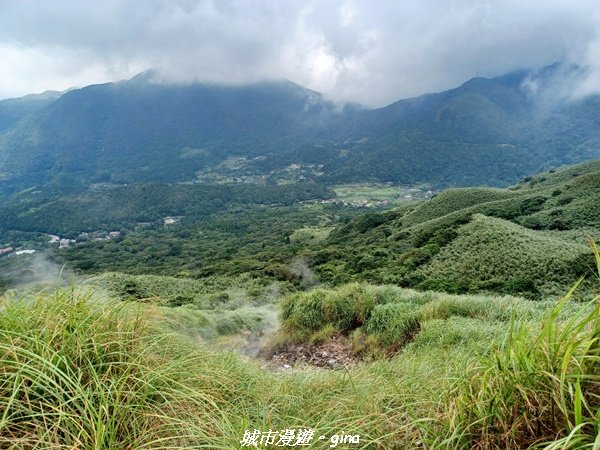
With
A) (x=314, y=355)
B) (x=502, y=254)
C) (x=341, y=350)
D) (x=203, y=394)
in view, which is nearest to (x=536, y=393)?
(x=203, y=394)

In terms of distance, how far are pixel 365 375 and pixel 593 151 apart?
770ft

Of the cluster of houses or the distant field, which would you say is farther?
the distant field

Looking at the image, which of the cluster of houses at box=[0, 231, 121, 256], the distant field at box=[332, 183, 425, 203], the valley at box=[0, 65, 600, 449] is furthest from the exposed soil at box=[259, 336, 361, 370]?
the distant field at box=[332, 183, 425, 203]

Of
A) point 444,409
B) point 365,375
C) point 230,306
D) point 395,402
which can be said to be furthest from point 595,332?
point 230,306

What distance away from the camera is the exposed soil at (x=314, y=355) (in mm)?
7664

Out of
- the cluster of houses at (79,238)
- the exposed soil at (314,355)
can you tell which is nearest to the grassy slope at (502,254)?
the exposed soil at (314,355)

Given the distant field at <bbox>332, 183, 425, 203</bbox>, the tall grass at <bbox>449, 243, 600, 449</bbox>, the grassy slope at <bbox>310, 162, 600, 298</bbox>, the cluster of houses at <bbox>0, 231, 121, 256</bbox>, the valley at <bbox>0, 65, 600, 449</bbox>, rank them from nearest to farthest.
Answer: the tall grass at <bbox>449, 243, 600, 449</bbox> < the valley at <bbox>0, 65, 600, 449</bbox> < the grassy slope at <bbox>310, 162, 600, 298</bbox> < the cluster of houses at <bbox>0, 231, 121, 256</bbox> < the distant field at <bbox>332, 183, 425, 203</bbox>

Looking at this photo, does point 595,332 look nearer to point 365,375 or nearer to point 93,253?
point 365,375

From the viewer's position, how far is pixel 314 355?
27.2 feet

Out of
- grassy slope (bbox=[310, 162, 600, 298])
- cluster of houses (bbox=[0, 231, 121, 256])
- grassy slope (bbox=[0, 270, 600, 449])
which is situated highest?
grassy slope (bbox=[0, 270, 600, 449])

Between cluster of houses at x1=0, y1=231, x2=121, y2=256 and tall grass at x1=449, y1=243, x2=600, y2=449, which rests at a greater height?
tall grass at x1=449, y1=243, x2=600, y2=449

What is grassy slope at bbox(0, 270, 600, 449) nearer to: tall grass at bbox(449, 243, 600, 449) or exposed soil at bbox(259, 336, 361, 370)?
tall grass at bbox(449, 243, 600, 449)

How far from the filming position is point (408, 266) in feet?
64.7

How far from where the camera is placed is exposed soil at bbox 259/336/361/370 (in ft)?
25.1
